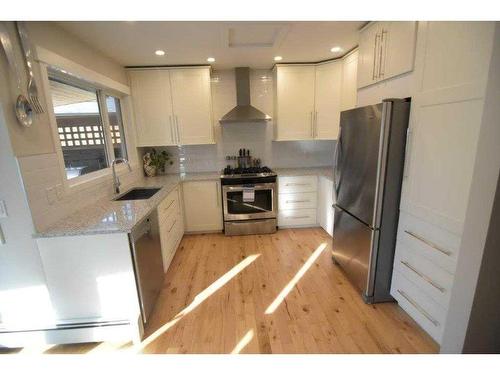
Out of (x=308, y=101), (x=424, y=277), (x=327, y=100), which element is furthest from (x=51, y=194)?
(x=327, y=100)

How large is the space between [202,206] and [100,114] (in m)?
1.67

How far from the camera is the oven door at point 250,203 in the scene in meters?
3.22

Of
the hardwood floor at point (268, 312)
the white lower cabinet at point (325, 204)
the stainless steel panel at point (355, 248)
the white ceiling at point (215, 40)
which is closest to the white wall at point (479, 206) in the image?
the hardwood floor at point (268, 312)

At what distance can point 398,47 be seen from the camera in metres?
1.74

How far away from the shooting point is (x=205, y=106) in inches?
128

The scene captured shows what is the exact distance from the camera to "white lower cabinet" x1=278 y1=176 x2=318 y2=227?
337cm

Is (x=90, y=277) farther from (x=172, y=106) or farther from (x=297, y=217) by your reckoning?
(x=297, y=217)

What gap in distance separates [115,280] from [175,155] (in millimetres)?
2402

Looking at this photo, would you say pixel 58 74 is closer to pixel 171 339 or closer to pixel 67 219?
pixel 67 219

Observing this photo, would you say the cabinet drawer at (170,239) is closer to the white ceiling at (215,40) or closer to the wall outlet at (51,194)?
the wall outlet at (51,194)

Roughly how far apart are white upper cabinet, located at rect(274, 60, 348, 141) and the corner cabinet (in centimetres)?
105

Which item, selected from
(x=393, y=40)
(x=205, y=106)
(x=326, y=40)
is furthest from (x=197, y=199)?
(x=393, y=40)

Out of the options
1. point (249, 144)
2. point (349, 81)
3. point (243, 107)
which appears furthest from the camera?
point (249, 144)

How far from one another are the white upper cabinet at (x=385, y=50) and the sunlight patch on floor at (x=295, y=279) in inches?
75.8
